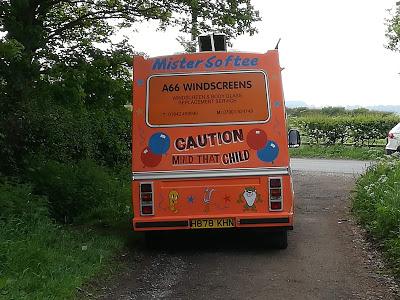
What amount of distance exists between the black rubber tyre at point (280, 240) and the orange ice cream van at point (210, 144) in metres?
0.02

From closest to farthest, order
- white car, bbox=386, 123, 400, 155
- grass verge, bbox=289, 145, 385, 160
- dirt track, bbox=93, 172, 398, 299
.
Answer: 1. dirt track, bbox=93, 172, 398, 299
2. white car, bbox=386, 123, 400, 155
3. grass verge, bbox=289, 145, 385, 160

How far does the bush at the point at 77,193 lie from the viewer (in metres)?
10.4

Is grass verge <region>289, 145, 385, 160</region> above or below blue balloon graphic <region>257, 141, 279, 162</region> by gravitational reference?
below

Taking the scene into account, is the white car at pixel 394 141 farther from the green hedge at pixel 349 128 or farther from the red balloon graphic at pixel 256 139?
the red balloon graphic at pixel 256 139

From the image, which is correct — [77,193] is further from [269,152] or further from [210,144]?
[269,152]

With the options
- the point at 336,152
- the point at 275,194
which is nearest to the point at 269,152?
the point at 275,194

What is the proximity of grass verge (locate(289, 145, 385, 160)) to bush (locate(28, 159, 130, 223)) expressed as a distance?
44.2 ft

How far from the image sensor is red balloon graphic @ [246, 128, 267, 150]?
825 centimetres

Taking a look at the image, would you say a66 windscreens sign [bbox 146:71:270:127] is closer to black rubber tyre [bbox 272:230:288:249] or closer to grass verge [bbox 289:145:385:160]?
black rubber tyre [bbox 272:230:288:249]

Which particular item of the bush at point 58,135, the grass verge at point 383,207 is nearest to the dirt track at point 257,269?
the grass verge at point 383,207

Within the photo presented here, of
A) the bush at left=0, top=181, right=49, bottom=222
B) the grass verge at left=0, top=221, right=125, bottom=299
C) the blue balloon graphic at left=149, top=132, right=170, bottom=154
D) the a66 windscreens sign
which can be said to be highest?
the a66 windscreens sign

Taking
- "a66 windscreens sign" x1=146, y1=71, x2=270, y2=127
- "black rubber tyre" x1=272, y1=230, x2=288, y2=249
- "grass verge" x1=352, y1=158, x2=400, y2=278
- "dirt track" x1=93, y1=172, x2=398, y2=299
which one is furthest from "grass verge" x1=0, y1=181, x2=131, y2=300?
"grass verge" x1=352, y1=158, x2=400, y2=278

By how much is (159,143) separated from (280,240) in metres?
2.20

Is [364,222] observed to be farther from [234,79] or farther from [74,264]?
[74,264]
